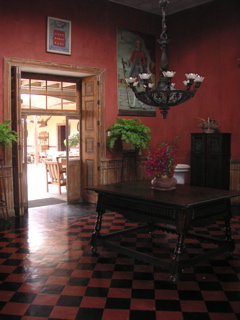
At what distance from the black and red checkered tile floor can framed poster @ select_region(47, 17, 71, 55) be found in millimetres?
3565

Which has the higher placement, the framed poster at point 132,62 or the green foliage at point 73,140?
the framed poster at point 132,62

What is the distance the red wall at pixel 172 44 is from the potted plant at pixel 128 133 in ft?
1.17

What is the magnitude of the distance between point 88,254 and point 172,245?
1.12 meters

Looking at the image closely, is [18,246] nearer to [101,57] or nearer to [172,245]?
[172,245]

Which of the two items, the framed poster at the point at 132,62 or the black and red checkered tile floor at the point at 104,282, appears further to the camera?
the framed poster at the point at 132,62

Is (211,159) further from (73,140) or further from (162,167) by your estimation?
(162,167)

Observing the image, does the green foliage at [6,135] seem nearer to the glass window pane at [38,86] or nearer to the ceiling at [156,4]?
the glass window pane at [38,86]

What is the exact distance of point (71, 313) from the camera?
3010mm

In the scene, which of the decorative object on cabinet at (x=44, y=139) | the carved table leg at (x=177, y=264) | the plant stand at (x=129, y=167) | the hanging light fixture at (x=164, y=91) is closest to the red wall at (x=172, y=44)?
the plant stand at (x=129, y=167)

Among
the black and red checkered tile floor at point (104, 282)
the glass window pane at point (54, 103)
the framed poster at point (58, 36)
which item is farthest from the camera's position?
the glass window pane at point (54, 103)

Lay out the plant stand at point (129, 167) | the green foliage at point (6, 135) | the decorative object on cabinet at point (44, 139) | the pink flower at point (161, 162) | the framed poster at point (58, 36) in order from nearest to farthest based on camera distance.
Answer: the pink flower at point (161, 162)
the green foliage at point (6, 135)
the framed poster at point (58, 36)
the plant stand at point (129, 167)
the decorative object on cabinet at point (44, 139)

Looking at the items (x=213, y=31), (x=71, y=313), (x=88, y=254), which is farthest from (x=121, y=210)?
(x=213, y=31)

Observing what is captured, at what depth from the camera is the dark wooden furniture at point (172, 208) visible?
366 cm

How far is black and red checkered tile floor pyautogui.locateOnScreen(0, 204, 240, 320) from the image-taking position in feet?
9.99
